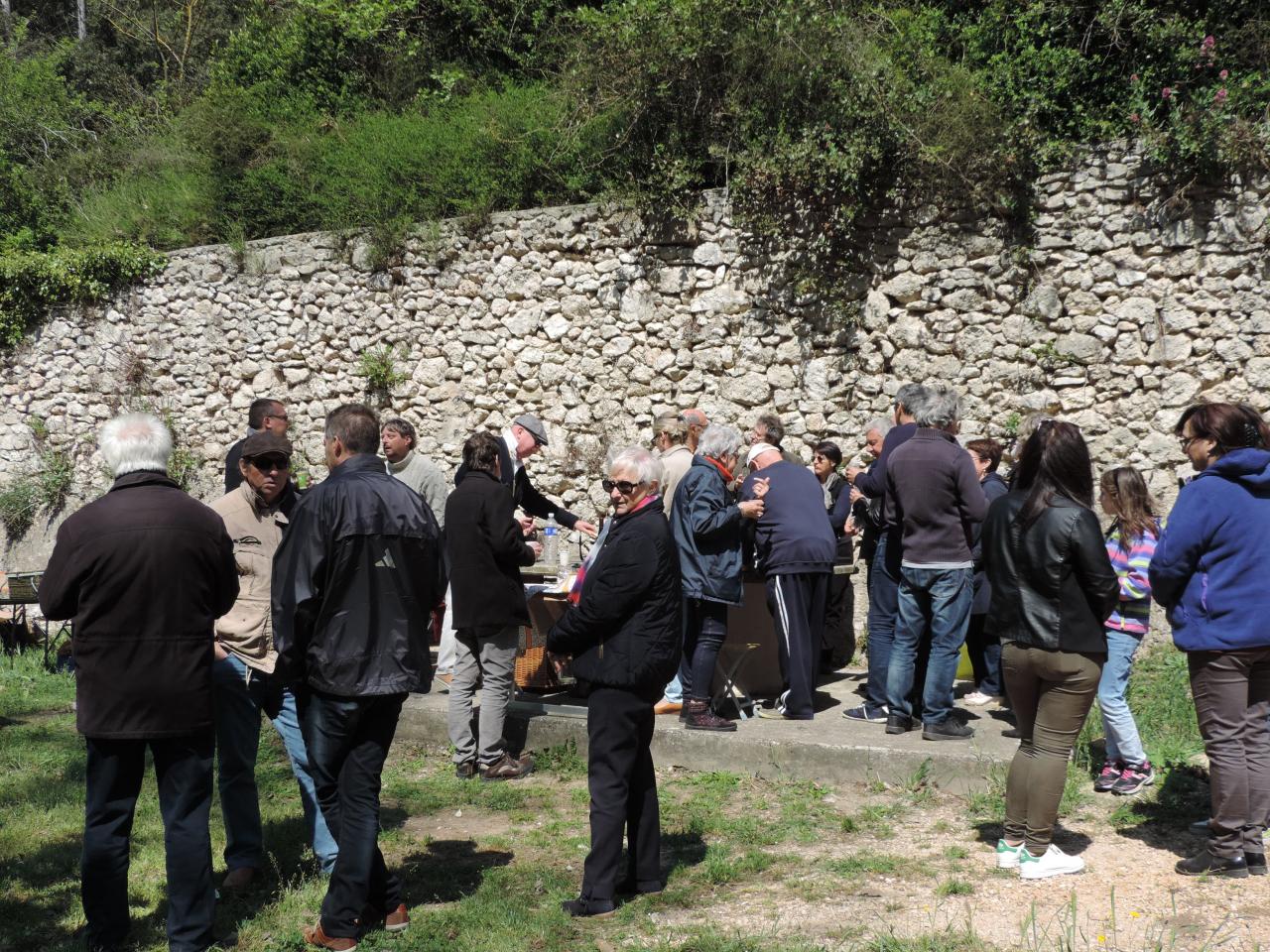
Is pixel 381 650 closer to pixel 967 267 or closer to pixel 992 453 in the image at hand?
pixel 992 453

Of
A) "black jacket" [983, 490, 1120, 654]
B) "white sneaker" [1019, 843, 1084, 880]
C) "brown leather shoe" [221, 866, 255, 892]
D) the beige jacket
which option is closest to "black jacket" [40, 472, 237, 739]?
the beige jacket

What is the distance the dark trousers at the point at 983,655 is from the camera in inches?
264

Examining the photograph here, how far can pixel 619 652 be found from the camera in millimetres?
4062

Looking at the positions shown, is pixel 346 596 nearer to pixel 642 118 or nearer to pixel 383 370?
pixel 642 118

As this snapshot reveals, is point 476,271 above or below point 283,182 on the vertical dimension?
below

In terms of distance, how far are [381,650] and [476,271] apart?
797cm

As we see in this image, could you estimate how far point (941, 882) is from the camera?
14.1ft

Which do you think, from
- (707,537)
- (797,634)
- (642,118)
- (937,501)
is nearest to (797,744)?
(797,634)

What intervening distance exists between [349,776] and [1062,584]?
2691 millimetres

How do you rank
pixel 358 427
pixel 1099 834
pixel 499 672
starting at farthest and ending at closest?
pixel 499 672
pixel 1099 834
pixel 358 427

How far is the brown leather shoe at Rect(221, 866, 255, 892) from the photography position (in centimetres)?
445

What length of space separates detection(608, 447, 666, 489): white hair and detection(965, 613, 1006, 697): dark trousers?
3.28 metres

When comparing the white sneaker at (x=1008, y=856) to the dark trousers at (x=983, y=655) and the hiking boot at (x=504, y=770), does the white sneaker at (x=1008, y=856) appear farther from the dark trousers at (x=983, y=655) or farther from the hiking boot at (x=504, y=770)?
the hiking boot at (x=504, y=770)

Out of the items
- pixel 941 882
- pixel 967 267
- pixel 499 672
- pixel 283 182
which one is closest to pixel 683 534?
pixel 499 672
